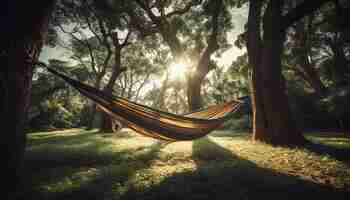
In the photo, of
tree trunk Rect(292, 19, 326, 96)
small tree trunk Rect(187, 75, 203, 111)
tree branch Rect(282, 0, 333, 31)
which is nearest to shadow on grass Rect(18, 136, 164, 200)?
small tree trunk Rect(187, 75, 203, 111)

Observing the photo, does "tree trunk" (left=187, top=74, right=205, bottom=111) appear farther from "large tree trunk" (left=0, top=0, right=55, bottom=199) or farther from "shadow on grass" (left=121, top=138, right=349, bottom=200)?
"large tree trunk" (left=0, top=0, right=55, bottom=199)

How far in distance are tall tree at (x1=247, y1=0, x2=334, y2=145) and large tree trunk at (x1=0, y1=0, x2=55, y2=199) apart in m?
4.35

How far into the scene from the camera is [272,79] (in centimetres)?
399

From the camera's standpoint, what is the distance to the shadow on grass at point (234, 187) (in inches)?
65.1

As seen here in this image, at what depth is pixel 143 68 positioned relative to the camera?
1577 cm

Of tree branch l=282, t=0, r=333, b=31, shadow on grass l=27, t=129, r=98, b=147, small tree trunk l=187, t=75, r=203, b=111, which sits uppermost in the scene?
tree branch l=282, t=0, r=333, b=31

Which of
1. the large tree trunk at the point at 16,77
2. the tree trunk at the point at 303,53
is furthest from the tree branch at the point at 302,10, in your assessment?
the tree trunk at the point at 303,53

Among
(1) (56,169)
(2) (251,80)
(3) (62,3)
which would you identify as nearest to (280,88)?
(2) (251,80)

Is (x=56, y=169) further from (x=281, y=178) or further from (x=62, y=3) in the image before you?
(x=62, y=3)

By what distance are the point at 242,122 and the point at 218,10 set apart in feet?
22.3

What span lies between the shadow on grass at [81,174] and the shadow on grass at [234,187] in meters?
0.44

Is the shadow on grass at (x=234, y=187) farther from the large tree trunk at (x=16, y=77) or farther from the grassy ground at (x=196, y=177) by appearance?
the large tree trunk at (x=16, y=77)

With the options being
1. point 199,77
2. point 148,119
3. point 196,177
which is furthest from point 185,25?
point 196,177

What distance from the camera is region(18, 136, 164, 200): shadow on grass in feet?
5.77
